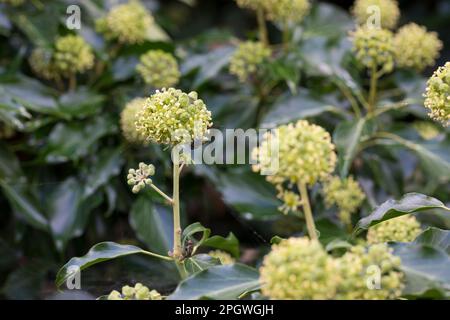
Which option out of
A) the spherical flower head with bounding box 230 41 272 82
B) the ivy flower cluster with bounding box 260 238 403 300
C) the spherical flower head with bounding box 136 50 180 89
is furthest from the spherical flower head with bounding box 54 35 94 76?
the ivy flower cluster with bounding box 260 238 403 300

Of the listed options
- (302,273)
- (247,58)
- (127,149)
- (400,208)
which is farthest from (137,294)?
(247,58)

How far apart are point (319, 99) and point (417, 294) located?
1112 millimetres

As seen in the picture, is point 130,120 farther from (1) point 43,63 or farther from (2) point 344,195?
(2) point 344,195

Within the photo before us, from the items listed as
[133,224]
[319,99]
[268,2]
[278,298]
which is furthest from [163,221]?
[278,298]

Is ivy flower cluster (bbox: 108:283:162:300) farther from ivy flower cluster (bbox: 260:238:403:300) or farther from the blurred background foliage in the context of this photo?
the blurred background foliage

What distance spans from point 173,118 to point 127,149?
0.90m

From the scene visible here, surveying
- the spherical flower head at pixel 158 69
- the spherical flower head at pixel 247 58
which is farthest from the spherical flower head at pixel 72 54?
the spherical flower head at pixel 247 58

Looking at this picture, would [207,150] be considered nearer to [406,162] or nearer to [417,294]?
[406,162]

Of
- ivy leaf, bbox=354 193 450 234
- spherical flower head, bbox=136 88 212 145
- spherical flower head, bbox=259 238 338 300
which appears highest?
spherical flower head, bbox=136 88 212 145

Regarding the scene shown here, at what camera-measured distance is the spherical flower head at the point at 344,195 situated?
178 centimetres

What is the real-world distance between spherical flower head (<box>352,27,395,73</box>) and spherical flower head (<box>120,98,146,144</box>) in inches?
22.3

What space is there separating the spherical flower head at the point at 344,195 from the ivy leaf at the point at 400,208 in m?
0.53

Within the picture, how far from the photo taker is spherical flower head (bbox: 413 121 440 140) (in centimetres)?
203

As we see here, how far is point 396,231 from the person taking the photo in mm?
1401
